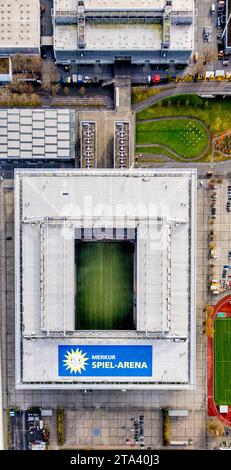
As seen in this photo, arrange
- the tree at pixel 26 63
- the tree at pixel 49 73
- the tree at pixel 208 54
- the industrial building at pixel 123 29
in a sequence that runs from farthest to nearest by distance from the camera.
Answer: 1. the tree at pixel 49 73
2. the tree at pixel 208 54
3. the tree at pixel 26 63
4. the industrial building at pixel 123 29

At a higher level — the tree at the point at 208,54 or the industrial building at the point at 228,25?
the industrial building at the point at 228,25

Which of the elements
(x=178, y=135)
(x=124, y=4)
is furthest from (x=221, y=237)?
(x=124, y=4)

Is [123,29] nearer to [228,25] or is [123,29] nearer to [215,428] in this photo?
[228,25]

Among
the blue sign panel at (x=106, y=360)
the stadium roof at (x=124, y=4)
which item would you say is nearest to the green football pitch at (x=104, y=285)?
the blue sign panel at (x=106, y=360)

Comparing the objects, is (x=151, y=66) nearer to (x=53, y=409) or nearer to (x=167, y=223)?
(x=167, y=223)

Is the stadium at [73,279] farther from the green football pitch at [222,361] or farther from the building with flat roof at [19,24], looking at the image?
the building with flat roof at [19,24]
